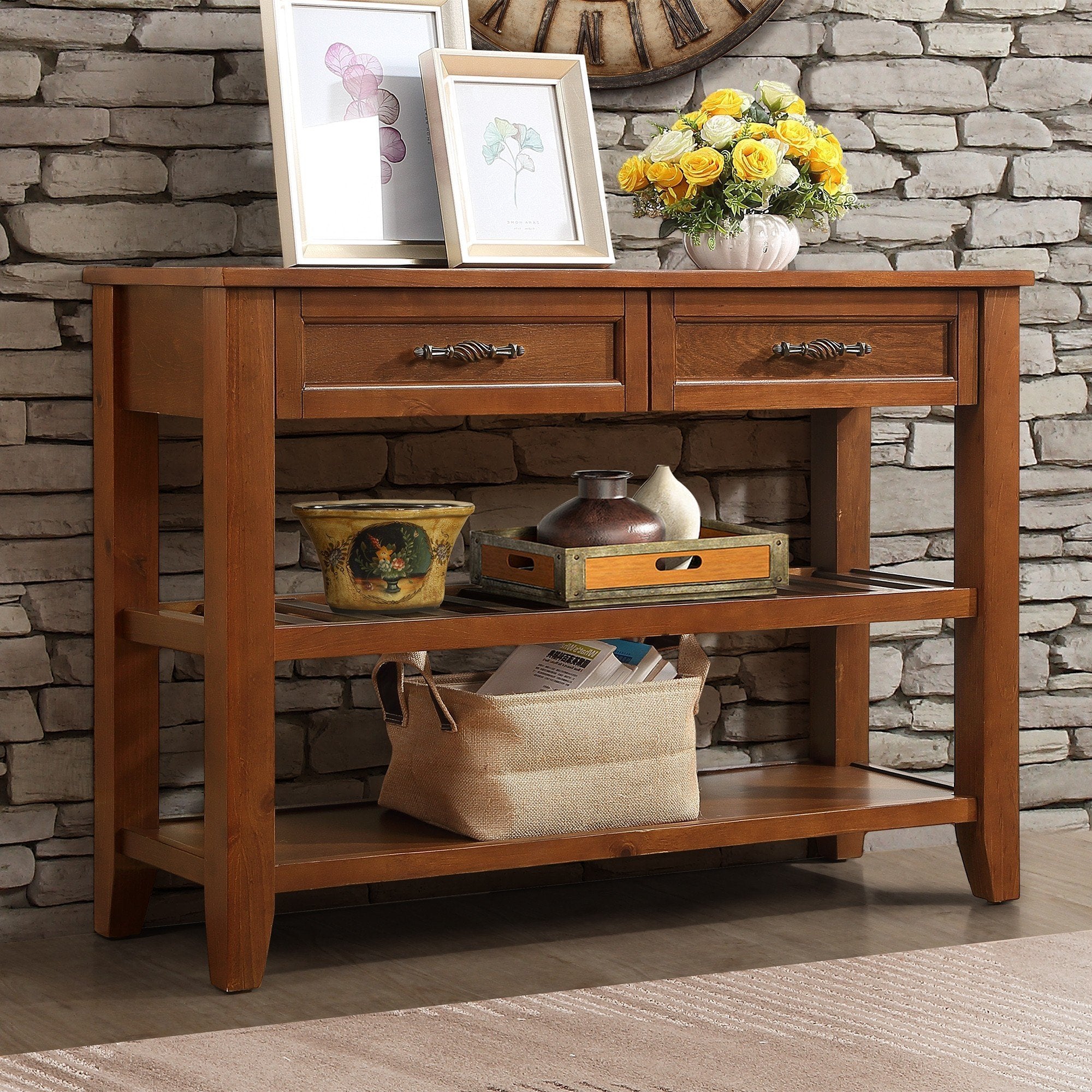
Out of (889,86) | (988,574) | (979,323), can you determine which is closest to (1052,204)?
(889,86)

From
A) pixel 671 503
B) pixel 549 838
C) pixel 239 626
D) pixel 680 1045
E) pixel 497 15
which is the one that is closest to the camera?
pixel 680 1045

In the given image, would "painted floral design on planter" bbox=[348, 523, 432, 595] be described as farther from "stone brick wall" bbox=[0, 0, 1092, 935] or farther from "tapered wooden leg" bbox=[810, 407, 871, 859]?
"tapered wooden leg" bbox=[810, 407, 871, 859]

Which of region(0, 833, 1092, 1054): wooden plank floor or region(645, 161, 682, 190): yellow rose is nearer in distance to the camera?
region(0, 833, 1092, 1054): wooden plank floor

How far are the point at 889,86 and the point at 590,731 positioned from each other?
1394 millimetres

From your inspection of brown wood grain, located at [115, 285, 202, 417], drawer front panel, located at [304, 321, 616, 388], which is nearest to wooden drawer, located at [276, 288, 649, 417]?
drawer front panel, located at [304, 321, 616, 388]

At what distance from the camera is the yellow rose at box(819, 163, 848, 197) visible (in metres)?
2.57

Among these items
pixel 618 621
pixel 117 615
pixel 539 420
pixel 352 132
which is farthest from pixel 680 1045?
pixel 352 132

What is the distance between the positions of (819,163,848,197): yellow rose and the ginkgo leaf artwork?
1.48 ft

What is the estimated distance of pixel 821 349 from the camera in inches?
96.6

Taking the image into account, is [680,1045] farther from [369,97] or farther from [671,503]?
[369,97]

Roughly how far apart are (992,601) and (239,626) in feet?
4.01

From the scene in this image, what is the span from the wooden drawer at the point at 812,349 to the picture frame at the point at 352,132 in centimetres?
42

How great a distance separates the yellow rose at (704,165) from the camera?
8.17ft

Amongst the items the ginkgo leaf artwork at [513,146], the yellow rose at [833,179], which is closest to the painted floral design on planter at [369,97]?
the ginkgo leaf artwork at [513,146]
